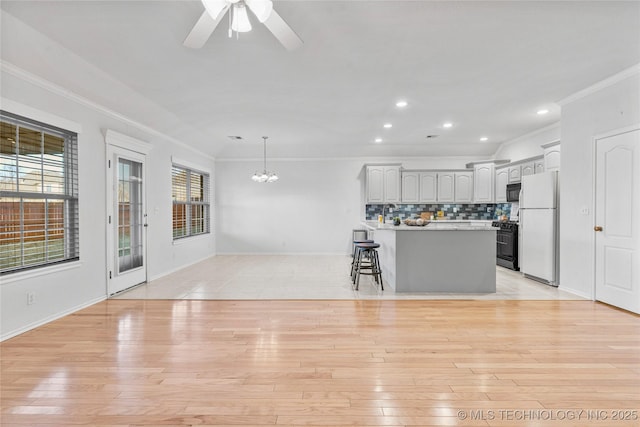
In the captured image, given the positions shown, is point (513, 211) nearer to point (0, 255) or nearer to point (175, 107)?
point (175, 107)

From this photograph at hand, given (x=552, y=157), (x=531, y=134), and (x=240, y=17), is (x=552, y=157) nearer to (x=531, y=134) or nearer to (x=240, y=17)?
(x=531, y=134)

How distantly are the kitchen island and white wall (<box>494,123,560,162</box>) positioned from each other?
8.70 feet

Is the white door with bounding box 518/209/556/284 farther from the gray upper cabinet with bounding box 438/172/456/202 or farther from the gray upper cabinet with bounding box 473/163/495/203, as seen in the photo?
the gray upper cabinet with bounding box 438/172/456/202

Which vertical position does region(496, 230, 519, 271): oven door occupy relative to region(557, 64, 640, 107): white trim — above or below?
below

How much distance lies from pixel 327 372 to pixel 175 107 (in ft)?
14.2

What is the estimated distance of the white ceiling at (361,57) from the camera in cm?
249

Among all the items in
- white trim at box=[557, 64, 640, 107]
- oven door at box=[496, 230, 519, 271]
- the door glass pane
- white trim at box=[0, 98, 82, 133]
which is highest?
white trim at box=[557, 64, 640, 107]

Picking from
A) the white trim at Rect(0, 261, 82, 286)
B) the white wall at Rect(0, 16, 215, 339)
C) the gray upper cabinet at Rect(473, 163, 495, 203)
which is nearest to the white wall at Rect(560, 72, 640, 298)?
the gray upper cabinet at Rect(473, 163, 495, 203)

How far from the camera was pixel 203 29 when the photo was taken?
2064mm

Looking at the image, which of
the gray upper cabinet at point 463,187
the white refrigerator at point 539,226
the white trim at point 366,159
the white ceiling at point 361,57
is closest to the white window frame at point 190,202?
the white trim at point 366,159

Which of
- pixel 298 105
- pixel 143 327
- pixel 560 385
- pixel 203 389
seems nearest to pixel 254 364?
pixel 203 389

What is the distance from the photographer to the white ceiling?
8.18 ft

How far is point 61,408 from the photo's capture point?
1.92 m

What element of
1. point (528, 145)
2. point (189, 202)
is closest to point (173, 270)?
point (189, 202)
